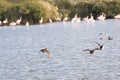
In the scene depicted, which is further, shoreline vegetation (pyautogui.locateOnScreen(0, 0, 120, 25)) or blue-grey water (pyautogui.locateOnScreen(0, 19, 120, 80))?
shoreline vegetation (pyautogui.locateOnScreen(0, 0, 120, 25))

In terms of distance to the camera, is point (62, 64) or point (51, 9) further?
point (51, 9)

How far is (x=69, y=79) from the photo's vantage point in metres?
20.4

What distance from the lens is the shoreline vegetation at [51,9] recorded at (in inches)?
2940

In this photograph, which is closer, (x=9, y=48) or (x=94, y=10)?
(x=9, y=48)

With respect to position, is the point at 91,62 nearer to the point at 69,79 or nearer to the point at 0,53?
the point at 69,79

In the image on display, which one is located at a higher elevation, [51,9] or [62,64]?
[62,64]

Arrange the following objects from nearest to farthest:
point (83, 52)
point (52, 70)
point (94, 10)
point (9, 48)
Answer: point (52, 70), point (83, 52), point (9, 48), point (94, 10)

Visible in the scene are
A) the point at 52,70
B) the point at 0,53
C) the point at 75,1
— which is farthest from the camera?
the point at 75,1

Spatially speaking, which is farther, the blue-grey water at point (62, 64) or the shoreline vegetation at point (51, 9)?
the shoreline vegetation at point (51, 9)

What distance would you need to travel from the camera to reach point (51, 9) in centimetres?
7625

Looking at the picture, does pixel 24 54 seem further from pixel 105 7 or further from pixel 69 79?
pixel 105 7

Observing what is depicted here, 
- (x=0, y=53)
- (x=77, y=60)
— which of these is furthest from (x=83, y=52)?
(x=0, y=53)

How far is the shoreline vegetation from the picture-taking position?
74.7 metres

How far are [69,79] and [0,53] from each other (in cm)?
1195
